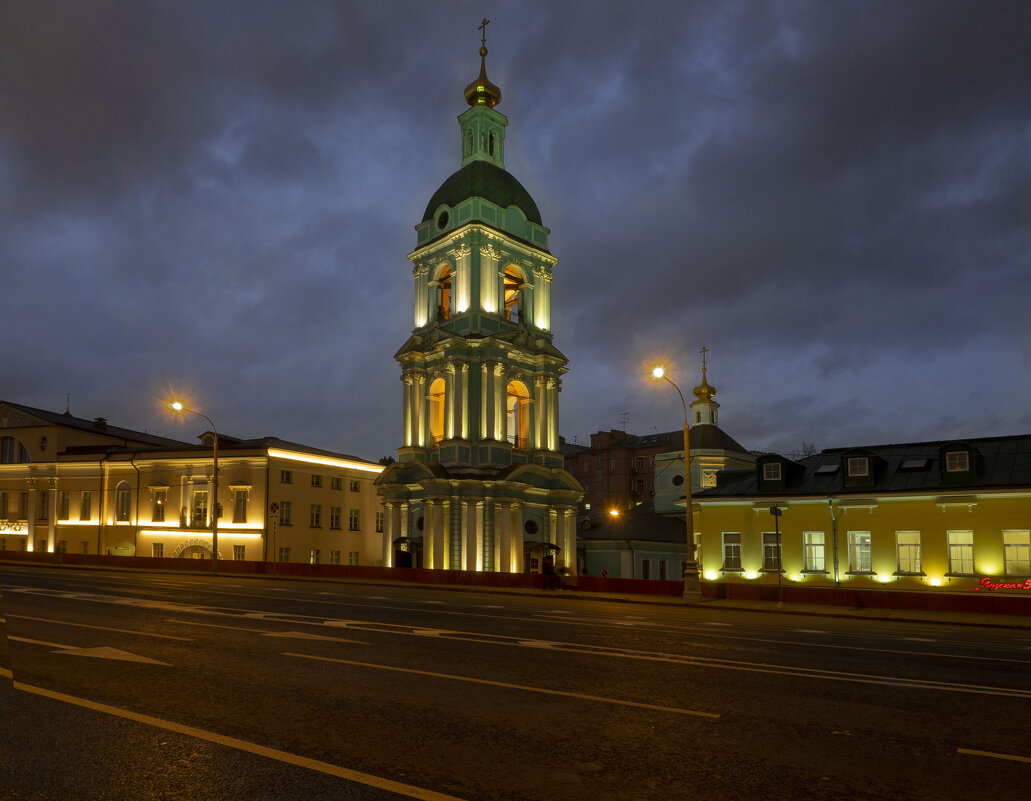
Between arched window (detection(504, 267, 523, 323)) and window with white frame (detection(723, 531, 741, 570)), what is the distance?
2238 cm

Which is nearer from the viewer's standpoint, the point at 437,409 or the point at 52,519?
the point at 437,409

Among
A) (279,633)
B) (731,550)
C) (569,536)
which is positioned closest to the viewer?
(279,633)

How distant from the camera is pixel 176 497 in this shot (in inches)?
2336

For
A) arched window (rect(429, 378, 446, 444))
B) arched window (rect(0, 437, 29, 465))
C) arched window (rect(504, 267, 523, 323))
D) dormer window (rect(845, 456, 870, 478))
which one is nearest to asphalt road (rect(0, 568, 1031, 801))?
dormer window (rect(845, 456, 870, 478))

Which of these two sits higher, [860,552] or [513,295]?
[513,295]

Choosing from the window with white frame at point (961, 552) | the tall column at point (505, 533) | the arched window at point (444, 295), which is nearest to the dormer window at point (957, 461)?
the window with white frame at point (961, 552)

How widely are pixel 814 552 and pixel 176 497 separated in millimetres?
44824

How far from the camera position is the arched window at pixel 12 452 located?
6744 centimetres

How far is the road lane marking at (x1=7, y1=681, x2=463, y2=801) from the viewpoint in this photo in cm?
580

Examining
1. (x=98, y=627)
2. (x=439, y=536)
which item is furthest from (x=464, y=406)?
(x=98, y=627)

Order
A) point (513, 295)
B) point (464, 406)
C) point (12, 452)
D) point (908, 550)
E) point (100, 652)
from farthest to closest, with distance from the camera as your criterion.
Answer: point (12, 452) → point (513, 295) → point (464, 406) → point (908, 550) → point (100, 652)

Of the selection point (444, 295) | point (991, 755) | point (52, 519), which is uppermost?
point (444, 295)

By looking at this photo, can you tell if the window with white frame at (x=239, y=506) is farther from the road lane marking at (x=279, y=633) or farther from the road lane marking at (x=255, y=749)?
the road lane marking at (x=255, y=749)

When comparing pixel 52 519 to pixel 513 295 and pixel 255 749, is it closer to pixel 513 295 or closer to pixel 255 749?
pixel 513 295
